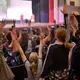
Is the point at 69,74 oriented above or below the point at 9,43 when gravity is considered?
below

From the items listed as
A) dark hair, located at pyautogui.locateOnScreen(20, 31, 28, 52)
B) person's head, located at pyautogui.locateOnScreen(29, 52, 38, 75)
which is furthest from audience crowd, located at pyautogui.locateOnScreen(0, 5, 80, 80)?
dark hair, located at pyautogui.locateOnScreen(20, 31, 28, 52)

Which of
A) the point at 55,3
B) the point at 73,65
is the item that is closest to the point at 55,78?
the point at 73,65

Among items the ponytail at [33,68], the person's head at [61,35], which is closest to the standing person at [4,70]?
the ponytail at [33,68]

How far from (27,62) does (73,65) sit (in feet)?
1.87

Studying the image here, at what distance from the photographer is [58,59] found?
260 cm

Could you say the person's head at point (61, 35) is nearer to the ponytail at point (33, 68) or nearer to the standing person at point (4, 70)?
the ponytail at point (33, 68)

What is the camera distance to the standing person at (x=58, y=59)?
8.49ft

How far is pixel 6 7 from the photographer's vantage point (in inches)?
408

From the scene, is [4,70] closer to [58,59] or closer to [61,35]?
[58,59]

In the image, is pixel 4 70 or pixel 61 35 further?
pixel 4 70

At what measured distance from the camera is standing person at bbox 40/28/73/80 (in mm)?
2588

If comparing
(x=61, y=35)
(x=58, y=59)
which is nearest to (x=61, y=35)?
(x=61, y=35)

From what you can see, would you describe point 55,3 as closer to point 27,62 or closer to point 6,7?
point 6,7

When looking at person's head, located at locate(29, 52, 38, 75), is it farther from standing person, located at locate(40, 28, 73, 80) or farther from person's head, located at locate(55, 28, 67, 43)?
person's head, located at locate(55, 28, 67, 43)
